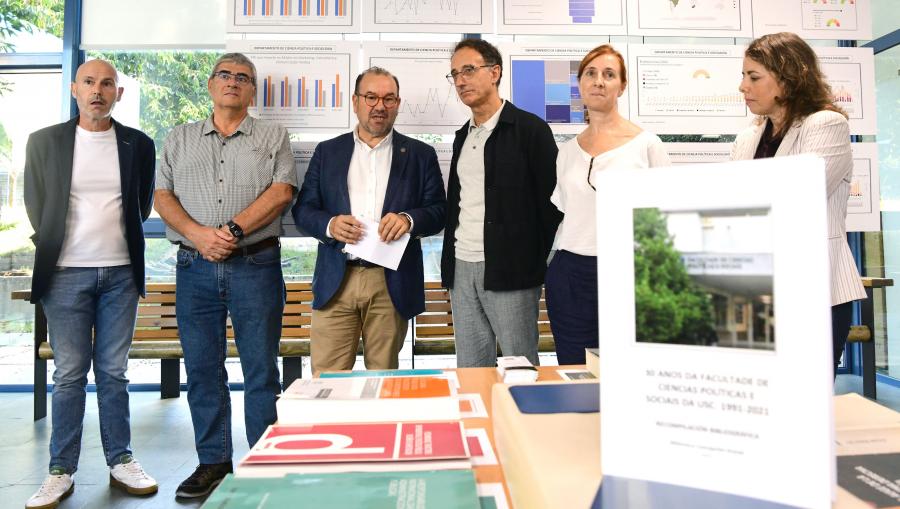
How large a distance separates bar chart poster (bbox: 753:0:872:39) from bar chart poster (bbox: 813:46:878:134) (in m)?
0.10

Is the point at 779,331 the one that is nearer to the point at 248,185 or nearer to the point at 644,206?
the point at 644,206

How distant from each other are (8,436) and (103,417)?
123 cm

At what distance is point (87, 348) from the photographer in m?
2.47

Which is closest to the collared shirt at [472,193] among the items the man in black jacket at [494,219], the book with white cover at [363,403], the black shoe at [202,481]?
the man in black jacket at [494,219]

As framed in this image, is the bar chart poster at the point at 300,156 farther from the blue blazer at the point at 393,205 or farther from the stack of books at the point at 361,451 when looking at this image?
the stack of books at the point at 361,451

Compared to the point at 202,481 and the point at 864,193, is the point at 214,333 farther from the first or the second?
the point at 864,193

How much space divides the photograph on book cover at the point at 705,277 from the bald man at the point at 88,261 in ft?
8.30

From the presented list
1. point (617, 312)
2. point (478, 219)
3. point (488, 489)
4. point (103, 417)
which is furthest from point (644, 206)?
point (103, 417)

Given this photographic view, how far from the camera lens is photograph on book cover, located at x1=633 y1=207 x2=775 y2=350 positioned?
478 millimetres

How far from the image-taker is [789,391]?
0.47 meters

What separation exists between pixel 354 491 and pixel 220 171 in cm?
221

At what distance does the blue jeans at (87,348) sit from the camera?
239 centimetres

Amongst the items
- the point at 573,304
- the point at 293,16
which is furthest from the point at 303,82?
the point at 573,304

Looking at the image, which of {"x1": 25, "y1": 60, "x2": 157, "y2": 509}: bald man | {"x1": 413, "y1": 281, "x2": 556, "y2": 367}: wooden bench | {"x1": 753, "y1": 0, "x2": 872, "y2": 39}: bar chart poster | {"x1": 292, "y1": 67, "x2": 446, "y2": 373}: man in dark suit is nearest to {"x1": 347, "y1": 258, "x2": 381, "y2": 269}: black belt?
{"x1": 292, "y1": 67, "x2": 446, "y2": 373}: man in dark suit
